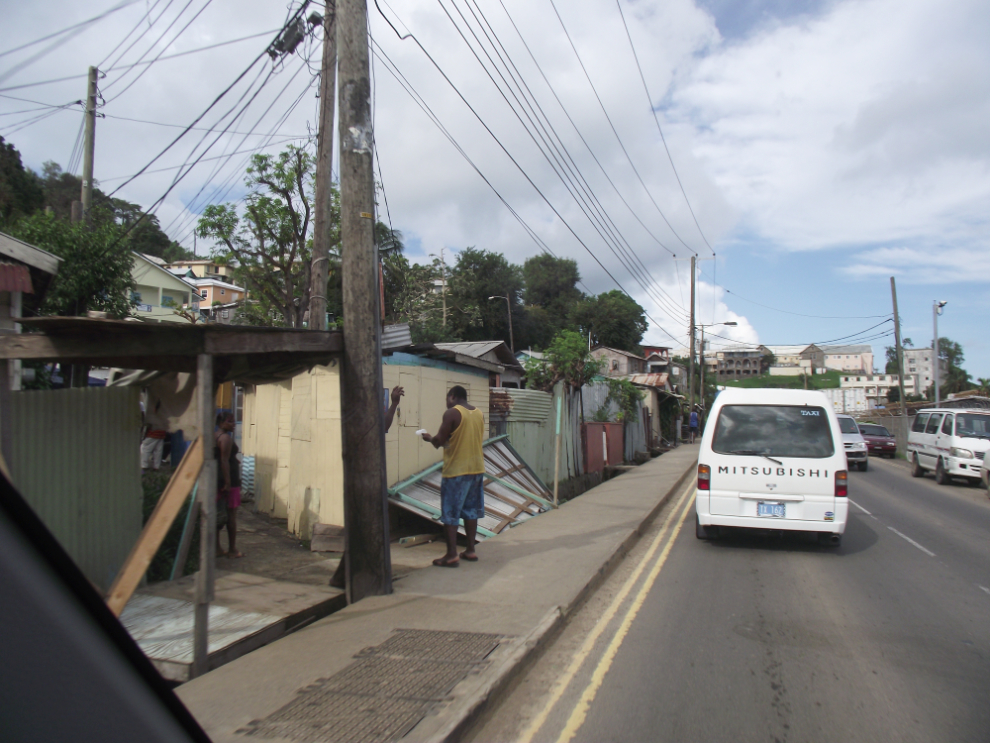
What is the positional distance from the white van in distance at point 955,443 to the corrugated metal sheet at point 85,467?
689 inches

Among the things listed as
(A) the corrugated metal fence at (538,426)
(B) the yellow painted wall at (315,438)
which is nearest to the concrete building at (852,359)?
(A) the corrugated metal fence at (538,426)

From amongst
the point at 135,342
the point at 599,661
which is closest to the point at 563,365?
the point at 599,661

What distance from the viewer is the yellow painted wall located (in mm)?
8906

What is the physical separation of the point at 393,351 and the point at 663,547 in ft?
15.0

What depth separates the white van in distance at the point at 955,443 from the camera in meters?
15.9

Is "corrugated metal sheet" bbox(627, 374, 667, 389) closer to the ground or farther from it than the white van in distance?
farther from it

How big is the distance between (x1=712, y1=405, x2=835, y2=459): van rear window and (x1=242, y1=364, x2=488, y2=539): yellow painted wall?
4.31 m

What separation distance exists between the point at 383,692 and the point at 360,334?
3093 mm

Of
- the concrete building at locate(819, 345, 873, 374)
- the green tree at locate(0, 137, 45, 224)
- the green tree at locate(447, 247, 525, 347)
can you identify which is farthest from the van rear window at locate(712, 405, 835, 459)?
the concrete building at locate(819, 345, 873, 374)

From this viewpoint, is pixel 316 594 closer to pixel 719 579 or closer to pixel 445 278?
pixel 719 579

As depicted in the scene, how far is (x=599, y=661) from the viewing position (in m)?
4.78

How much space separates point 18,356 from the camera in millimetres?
4395

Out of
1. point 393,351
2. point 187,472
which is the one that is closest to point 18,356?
point 187,472

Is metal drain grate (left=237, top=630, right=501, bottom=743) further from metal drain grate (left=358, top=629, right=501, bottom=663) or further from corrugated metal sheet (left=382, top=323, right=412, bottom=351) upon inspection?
corrugated metal sheet (left=382, top=323, right=412, bottom=351)
